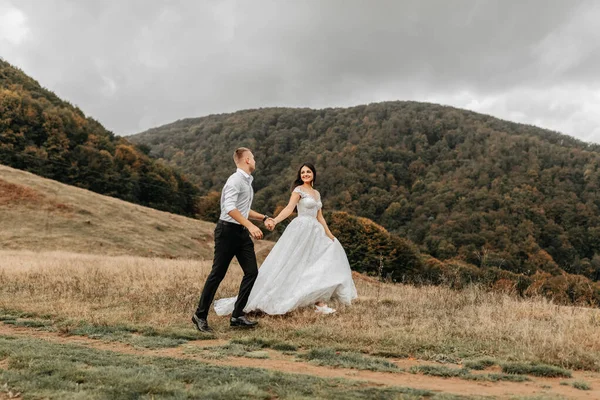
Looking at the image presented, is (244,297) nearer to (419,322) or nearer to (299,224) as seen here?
(299,224)

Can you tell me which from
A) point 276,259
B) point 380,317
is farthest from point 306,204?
point 380,317

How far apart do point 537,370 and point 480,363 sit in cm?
62

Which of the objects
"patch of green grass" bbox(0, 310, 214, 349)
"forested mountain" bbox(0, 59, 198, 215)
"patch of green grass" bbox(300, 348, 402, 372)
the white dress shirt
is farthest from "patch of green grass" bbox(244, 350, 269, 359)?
"forested mountain" bbox(0, 59, 198, 215)

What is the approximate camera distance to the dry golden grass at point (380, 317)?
634 centimetres

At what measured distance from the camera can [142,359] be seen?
5.37 m

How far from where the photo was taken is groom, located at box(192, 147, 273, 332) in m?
7.30

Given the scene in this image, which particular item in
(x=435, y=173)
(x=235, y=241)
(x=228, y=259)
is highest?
(x=435, y=173)

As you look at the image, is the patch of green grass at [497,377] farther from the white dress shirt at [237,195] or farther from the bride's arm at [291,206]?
the bride's arm at [291,206]

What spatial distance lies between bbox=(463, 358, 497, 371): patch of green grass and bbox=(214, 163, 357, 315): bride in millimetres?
3350

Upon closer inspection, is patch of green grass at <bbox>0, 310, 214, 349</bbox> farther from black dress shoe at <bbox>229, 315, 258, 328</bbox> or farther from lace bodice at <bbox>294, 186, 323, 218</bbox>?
lace bodice at <bbox>294, 186, 323, 218</bbox>

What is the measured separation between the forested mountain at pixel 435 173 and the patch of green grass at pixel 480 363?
3393cm

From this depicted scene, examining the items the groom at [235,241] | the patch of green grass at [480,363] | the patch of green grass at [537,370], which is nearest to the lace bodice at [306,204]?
the groom at [235,241]

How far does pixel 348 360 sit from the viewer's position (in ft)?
18.8

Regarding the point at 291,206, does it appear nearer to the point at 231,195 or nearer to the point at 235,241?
the point at 235,241
